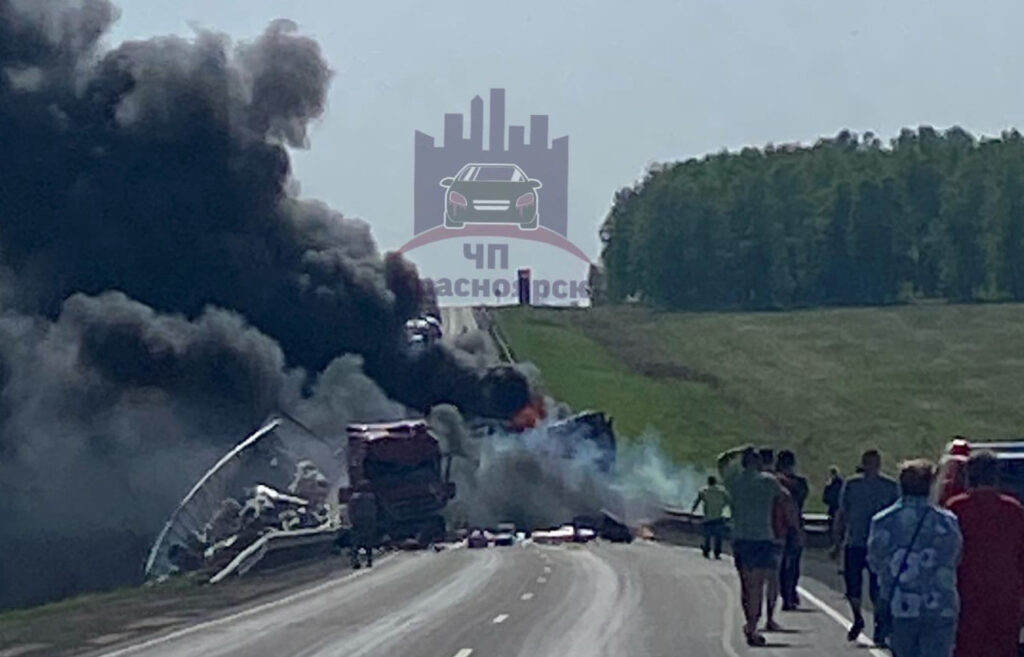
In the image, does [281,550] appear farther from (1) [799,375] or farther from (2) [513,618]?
(1) [799,375]

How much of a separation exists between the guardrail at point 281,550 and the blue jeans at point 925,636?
25094mm

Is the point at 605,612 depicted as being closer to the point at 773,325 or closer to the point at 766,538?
the point at 766,538

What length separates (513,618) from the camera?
84.7 ft

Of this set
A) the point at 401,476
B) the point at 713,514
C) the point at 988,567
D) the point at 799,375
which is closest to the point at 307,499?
the point at 401,476

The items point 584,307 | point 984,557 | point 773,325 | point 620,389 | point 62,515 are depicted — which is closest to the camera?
point 984,557

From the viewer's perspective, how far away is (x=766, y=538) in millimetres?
22031

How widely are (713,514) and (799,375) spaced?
48011 mm

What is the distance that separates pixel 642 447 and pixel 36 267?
20042 mm

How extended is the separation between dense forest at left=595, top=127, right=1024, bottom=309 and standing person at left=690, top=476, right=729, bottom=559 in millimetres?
73781

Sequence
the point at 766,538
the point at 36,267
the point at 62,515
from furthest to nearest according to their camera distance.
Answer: the point at 36,267 → the point at 62,515 → the point at 766,538

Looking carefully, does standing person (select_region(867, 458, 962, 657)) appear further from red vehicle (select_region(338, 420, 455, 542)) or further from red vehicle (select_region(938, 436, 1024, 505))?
red vehicle (select_region(338, 420, 455, 542))

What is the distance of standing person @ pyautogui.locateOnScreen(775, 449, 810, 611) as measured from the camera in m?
24.6

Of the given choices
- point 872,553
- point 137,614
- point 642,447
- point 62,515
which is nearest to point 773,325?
point 642,447

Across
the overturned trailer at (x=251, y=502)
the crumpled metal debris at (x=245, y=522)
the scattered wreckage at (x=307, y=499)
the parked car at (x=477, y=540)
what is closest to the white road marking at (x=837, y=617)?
the overturned trailer at (x=251, y=502)
